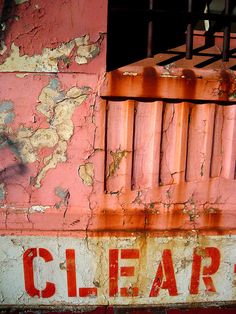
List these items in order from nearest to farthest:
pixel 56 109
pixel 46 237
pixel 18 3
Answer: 1. pixel 18 3
2. pixel 56 109
3. pixel 46 237

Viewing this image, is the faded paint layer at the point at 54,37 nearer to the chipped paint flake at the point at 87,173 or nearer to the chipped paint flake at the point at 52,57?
the chipped paint flake at the point at 52,57

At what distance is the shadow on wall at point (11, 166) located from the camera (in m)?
1.94

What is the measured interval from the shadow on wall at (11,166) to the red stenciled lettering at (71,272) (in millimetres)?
661

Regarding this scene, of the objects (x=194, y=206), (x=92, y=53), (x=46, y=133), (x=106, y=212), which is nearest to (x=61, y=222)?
(x=106, y=212)

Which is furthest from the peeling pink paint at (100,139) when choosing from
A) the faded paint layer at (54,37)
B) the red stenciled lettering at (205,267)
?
the red stenciled lettering at (205,267)

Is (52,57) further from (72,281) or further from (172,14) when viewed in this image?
(72,281)

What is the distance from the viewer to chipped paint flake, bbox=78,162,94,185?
6.51 feet

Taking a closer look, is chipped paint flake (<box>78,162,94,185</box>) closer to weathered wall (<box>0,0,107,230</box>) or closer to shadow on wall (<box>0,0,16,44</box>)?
weathered wall (<box>0,0,107,230</box>)

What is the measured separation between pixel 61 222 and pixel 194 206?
946mm

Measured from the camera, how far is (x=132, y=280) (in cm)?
216

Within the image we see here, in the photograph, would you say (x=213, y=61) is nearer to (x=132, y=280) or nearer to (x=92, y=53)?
(x=92, y=53)

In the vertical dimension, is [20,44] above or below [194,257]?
above

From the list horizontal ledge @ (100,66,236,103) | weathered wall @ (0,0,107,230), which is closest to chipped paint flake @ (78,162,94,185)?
weathered wall @ (0,0,107,230)

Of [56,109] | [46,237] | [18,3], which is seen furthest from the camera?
[46,237]
